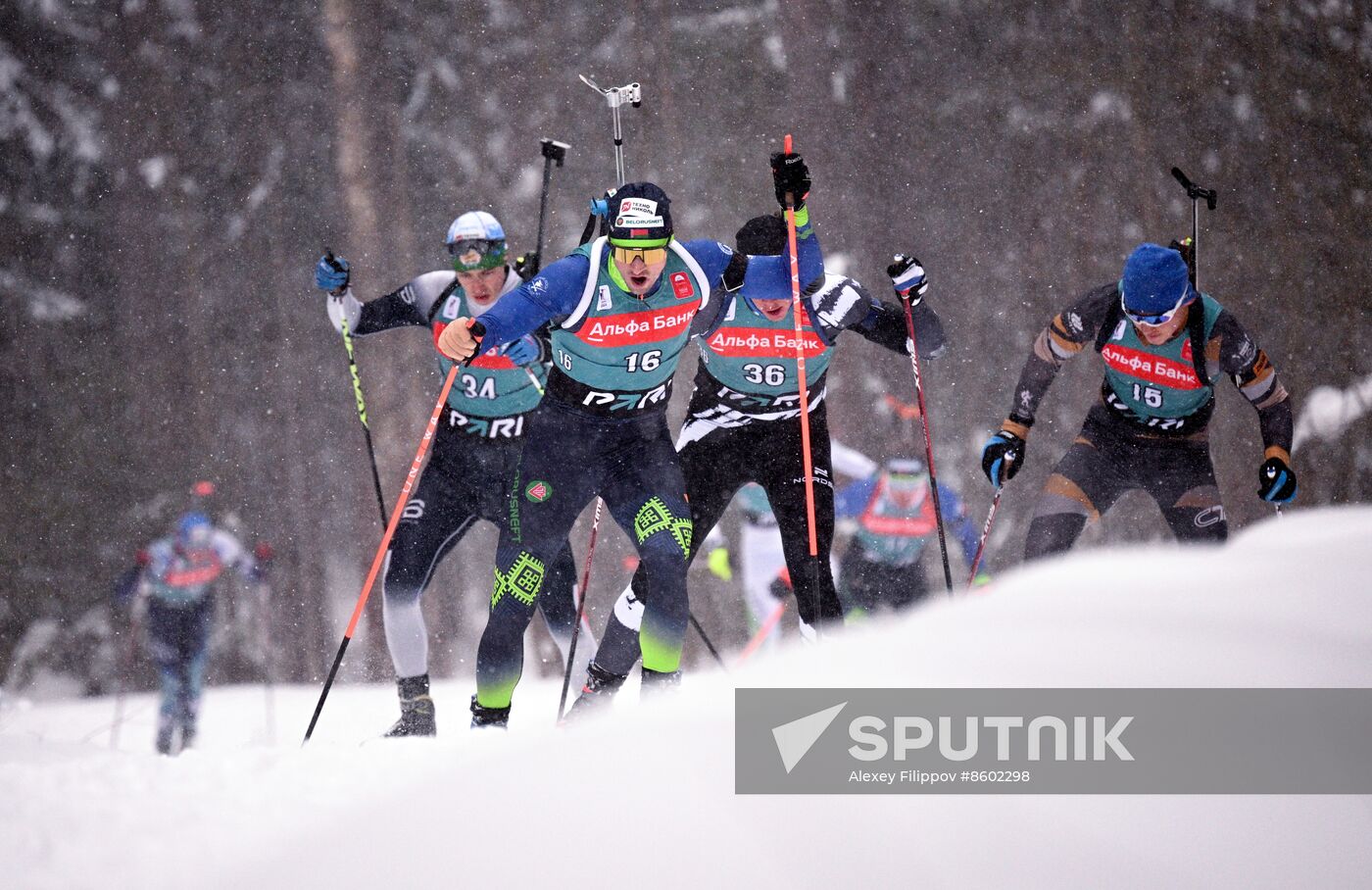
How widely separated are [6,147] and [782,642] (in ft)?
29.4

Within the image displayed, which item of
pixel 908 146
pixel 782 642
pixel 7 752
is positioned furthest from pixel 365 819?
pixel 908 146

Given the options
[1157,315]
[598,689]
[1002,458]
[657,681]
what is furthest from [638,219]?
[1157,315]

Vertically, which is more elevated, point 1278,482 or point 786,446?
point 786,446

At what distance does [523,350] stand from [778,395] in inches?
41.8

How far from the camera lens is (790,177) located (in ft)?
14.7

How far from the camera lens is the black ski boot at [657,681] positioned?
3.92m

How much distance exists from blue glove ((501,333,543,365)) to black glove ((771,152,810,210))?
1089 mm

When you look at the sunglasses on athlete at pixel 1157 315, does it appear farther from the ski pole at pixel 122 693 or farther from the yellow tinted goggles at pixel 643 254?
the ski pole at pixel 122 693

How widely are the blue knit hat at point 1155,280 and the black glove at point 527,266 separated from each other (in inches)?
92.6

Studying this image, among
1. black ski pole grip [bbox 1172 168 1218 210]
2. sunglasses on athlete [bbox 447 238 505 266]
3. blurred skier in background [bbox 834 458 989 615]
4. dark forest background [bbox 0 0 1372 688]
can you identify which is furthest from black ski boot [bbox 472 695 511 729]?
dark forest background [bbox 0 0 1372 688]

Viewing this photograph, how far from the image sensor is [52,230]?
1104 centimetres

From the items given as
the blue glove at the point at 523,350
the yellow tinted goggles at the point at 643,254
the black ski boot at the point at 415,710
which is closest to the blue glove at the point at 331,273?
the blue glove at the point at 523,350

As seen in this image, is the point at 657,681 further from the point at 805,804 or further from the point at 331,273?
the point at 331,273

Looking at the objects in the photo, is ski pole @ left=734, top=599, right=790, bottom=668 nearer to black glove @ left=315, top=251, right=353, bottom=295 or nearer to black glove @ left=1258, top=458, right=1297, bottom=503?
black glove @ left=1258, top=458, right=1297, bottom=503
